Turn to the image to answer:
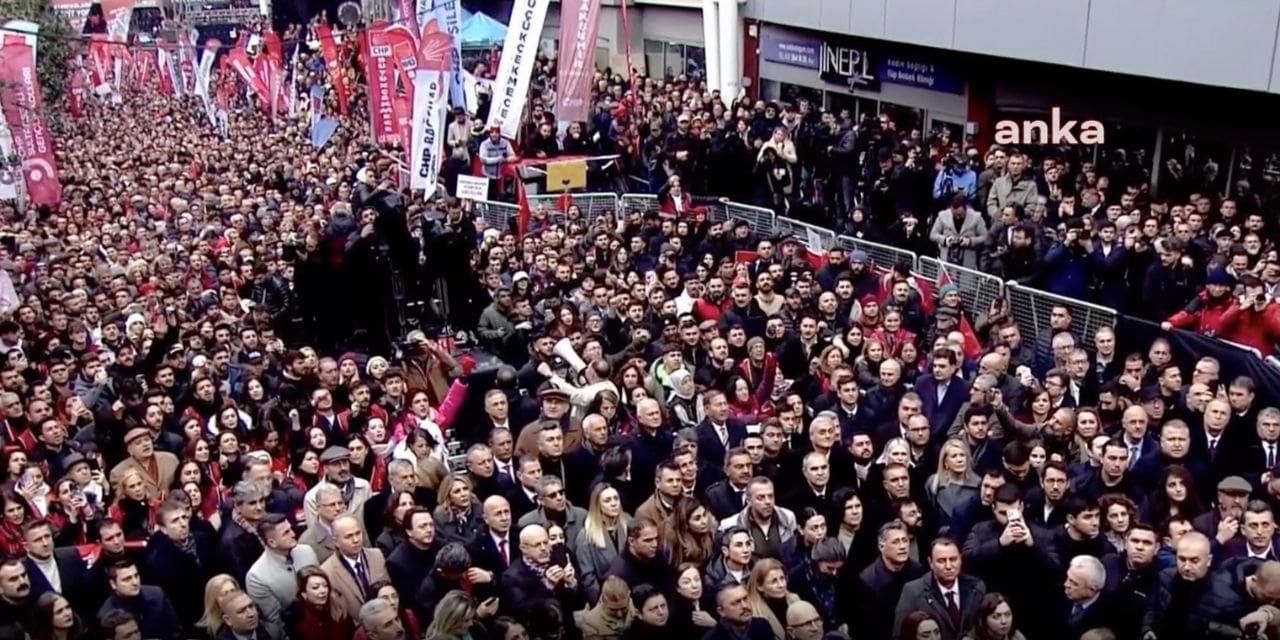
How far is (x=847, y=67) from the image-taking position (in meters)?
23.0

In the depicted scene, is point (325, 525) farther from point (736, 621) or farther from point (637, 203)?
point (637, 203)

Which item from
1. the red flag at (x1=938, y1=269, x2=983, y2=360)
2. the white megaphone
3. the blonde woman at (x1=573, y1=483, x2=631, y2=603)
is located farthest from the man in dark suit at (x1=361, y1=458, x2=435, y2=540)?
the red flag at (x1=938, y1=269, x2=983, y2=360)

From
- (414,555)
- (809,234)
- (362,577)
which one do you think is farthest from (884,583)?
(809,234)

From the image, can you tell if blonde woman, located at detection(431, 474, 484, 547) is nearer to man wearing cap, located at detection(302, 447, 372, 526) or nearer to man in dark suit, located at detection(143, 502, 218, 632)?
man wearing cap, located at detection(302, 447, 372, 526)

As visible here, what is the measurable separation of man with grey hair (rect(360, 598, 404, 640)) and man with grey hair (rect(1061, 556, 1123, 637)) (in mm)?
3146

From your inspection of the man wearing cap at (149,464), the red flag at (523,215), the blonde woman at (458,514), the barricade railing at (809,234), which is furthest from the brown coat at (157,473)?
the red flag at (523,215)

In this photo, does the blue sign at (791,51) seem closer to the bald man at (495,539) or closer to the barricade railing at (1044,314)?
the barricade railing at (1044,314)

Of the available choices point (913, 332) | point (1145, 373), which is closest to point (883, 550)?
point (1145, 373)

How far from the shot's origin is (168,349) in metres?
11.7

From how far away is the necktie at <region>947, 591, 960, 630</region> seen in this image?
6.19 m

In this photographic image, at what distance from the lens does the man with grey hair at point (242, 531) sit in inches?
275

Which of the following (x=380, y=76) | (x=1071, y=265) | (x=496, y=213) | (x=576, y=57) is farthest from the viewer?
(x=576, y=57)

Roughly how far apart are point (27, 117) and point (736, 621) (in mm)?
16809

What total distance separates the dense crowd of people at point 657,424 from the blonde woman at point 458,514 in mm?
17
